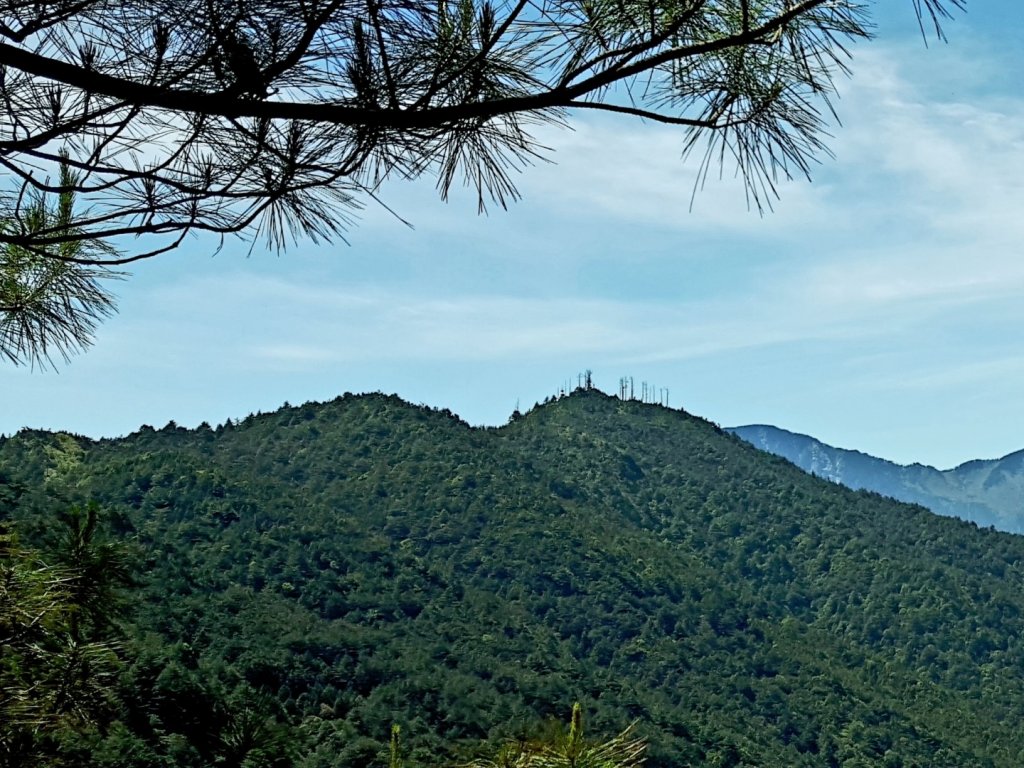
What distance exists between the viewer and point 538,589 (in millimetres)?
34250

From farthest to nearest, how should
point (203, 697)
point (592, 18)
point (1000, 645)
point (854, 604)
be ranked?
point (854, 604) < point (1000, 645) < point (203, 697) < point (592, 18)

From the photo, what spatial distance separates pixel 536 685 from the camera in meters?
25.9

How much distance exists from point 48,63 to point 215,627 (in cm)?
2209

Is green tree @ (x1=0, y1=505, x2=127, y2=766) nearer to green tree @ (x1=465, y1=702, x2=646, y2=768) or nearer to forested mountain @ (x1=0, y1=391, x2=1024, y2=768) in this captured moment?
green tree @ (x1=465, y1=702, x2=646, y2=768)

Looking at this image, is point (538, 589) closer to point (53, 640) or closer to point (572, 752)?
point (53, 640)

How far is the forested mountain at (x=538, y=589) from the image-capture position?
891 inches

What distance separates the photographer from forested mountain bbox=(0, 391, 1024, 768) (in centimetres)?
2262

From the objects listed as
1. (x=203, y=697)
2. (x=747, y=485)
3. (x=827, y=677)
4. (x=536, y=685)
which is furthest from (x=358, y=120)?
(x=747, y=485)

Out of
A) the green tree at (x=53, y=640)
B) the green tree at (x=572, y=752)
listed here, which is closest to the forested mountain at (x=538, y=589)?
the green tree at (x=53, y=640)

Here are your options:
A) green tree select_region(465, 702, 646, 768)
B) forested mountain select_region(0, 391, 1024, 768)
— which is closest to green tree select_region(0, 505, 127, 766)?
green tree select_region(465, 702, 646, 768)

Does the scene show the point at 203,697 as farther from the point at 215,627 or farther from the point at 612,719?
the point at 612,719

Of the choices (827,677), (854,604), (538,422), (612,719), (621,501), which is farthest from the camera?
(538,422)

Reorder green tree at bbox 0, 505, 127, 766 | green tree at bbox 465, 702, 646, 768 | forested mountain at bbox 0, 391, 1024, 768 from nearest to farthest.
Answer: green tree at bbox 465, 702, 646, 768, green tree at bbox 0, 505, 127, 766, forested mountain at bbox 0, 391, 1024, 768

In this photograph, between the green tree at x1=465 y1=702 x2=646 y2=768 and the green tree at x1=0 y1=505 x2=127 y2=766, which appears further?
the green tree at x1=0 y1=505 x2=127 y2=766
